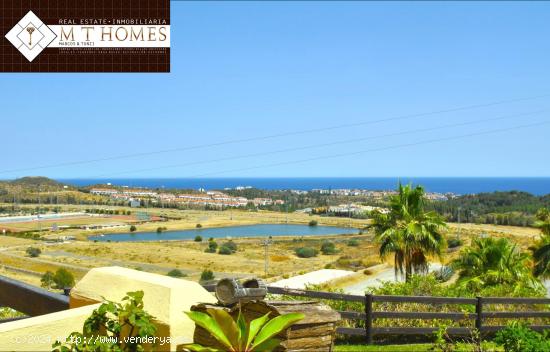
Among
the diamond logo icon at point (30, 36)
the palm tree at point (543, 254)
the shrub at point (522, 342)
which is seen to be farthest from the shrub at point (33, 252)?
the shrub at point (522, 342)

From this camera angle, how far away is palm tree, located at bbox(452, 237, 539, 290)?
16.1 m

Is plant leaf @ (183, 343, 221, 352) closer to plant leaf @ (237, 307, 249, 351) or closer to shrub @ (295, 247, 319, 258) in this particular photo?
plant leaf @ (237, 307, 249, 351)

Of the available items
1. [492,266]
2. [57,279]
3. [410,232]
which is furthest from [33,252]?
[492,266]

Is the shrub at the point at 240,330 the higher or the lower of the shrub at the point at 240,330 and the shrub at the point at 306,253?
the higher

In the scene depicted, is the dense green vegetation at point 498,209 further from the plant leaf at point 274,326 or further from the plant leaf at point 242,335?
the plant leaf at point 242,335

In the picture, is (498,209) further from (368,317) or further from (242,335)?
(242,335)

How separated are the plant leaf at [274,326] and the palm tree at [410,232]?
1695 centimetres

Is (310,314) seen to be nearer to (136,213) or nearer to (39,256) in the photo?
(39,256)

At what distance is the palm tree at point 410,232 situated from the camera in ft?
67.4

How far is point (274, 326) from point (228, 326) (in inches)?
13.5

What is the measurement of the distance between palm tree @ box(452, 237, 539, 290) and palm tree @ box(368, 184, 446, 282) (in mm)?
2615

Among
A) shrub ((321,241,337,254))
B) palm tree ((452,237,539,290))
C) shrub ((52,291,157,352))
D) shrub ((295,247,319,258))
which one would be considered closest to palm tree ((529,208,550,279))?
palm tree ((452,237,539,290))

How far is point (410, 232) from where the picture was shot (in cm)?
2045

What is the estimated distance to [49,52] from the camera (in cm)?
979
